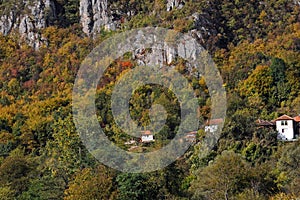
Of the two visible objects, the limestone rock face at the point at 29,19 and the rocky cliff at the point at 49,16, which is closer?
the limestone rock face at the point at 29,19

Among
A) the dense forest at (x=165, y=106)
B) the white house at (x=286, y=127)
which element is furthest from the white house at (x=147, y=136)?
the white house at (x=286, y=127)

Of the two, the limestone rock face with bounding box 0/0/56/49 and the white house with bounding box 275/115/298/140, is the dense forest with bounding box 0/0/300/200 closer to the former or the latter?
the limestone rock face with bounding box 0/0/56/49

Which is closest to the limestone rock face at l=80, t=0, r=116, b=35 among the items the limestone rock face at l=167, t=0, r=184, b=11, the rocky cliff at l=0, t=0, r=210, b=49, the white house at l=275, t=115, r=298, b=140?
the rocky cliff at l=0, t=0, r=210, b=49

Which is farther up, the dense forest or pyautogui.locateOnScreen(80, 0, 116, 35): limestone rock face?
pyautogui.locateOnScreen(80, 0, 116, 35): limestone rock face

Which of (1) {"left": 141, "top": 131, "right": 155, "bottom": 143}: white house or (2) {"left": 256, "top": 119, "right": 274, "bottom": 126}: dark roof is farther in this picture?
(2) {"left": 256, "top": 119, "right": 274, "bottom": 126}: dark roof

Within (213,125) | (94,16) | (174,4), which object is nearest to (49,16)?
(94,16)

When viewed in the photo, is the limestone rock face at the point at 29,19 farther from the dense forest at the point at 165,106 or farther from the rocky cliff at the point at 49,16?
the dense forest at the point at 165,106
